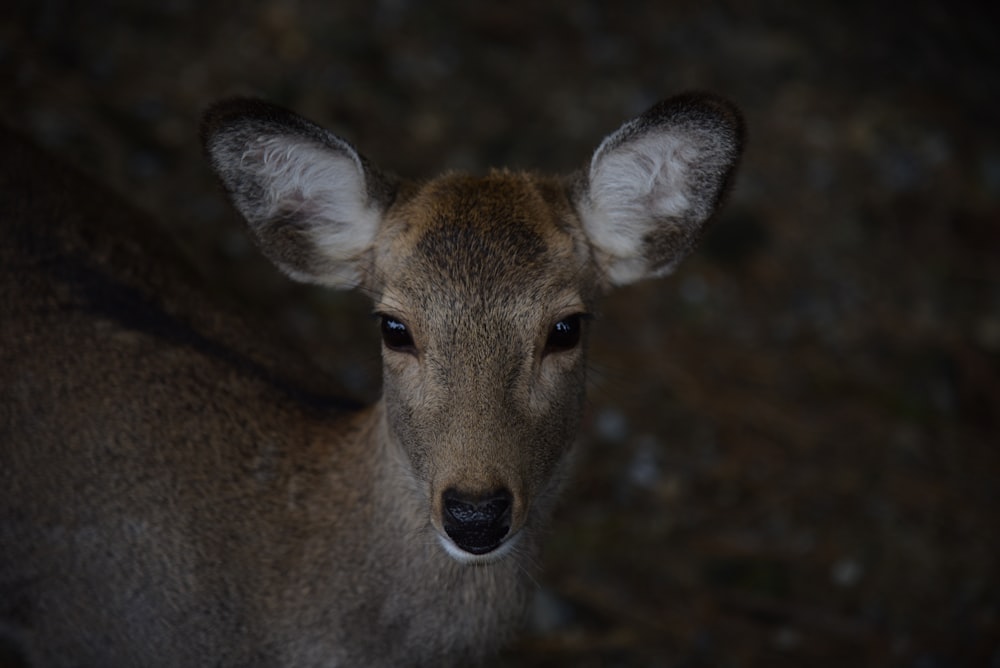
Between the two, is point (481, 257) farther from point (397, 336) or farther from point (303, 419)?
point (303, 419)

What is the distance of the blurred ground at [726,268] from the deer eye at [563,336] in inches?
62.7

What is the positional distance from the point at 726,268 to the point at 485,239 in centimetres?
355

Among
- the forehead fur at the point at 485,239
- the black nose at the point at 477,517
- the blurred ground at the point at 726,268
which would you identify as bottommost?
the blurred ground at the point at 726,268

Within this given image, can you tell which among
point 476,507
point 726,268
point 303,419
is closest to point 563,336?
point 476,507

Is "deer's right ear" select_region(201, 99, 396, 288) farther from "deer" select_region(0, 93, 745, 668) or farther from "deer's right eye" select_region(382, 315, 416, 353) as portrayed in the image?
"deer's right eye" select_region(382, 315, 416, 353)

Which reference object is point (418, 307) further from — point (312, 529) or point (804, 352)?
point (804, 352)

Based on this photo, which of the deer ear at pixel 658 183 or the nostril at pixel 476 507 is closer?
the nostril at pixel 476 507

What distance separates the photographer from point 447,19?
23.6 feet

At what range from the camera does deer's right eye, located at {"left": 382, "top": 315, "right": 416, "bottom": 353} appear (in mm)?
3080

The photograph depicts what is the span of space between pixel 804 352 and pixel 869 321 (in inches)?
18.6

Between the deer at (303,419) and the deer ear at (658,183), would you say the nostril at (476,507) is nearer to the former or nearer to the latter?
the deer at (303,419)

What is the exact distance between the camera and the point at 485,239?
10.2 ft

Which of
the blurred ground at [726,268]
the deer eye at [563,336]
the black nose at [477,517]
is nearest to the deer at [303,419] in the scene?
the deer eye at [563,336]

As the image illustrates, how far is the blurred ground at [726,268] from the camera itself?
4.94 m
